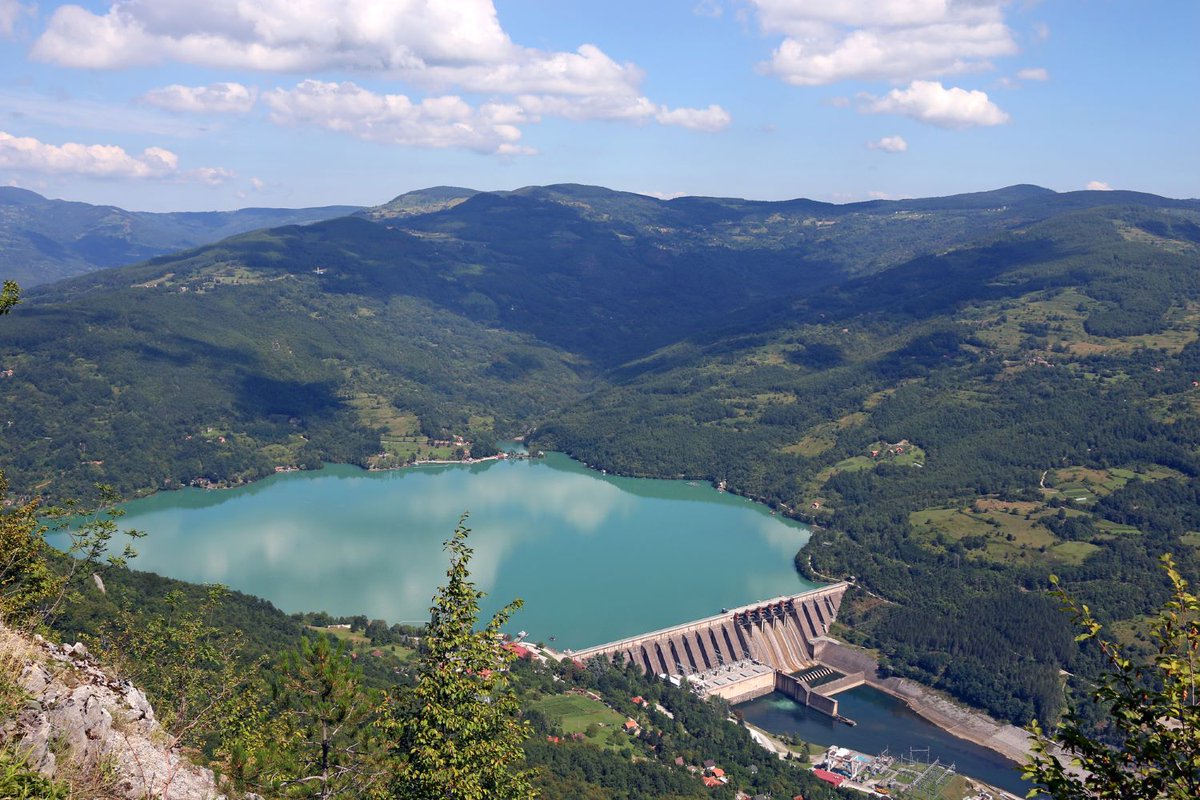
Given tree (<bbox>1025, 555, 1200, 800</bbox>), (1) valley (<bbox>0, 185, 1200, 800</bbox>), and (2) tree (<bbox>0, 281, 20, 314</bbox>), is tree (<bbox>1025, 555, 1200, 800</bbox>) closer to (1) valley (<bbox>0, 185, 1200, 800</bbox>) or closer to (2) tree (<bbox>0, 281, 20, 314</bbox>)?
(2) tree (<bbox>0, 281, 20, 314</bbox>)

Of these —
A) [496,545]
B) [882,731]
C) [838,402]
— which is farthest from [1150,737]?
[838,402]

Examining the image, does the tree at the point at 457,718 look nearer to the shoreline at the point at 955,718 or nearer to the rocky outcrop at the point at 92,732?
the rocky outcrop at the point at 92,732

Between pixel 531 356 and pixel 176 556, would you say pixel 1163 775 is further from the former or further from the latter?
pixel 531 356

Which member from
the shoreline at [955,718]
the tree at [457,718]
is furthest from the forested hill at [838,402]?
the tree at [457,718]

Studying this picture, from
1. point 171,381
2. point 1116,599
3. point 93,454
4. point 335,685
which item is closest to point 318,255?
point 171,381

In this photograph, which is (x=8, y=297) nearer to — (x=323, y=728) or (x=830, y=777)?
(x=323, y=728)

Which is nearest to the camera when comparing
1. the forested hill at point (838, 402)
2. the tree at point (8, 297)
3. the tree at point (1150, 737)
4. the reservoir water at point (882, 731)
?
the tree at point (1150, 737)
